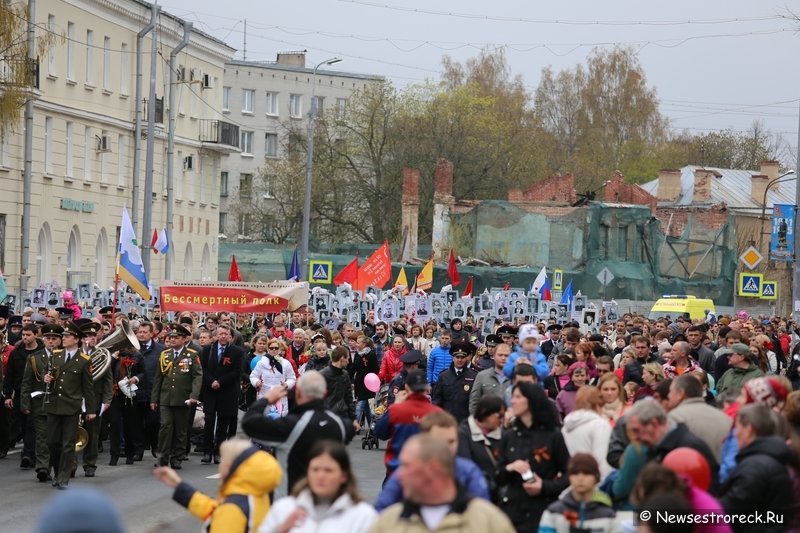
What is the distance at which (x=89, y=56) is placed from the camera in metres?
47.7

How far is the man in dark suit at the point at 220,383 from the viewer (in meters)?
17.9

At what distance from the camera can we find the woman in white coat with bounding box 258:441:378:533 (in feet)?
21.7

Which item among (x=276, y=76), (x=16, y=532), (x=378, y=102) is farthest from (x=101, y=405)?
(x=276, y=76)

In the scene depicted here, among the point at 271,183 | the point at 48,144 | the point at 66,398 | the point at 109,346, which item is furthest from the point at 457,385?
the point at 271,183

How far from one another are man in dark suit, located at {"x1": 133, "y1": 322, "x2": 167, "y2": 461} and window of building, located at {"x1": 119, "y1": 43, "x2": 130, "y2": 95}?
3321cm

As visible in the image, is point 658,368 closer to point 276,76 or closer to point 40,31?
point 40,31

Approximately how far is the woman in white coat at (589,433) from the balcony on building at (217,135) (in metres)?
49.7

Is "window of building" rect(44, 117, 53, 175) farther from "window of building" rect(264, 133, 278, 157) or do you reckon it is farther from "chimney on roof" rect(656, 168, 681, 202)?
"window of building" rect(264, 133, 278, 157)

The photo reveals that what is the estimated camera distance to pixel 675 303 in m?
43.7

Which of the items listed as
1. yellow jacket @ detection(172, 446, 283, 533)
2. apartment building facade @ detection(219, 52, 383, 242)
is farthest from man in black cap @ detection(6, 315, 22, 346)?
apartment building facade @ detection(219, 52, 383, 242)

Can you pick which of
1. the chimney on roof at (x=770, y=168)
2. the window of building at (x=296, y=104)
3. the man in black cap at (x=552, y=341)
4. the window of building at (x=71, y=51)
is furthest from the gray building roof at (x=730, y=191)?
the man in black cap at (x=552, y=341)

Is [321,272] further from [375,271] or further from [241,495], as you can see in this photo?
[241,495]

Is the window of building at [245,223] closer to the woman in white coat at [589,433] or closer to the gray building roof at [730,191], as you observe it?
the gray building roof at [730,191]

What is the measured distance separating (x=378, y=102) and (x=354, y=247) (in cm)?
1090
